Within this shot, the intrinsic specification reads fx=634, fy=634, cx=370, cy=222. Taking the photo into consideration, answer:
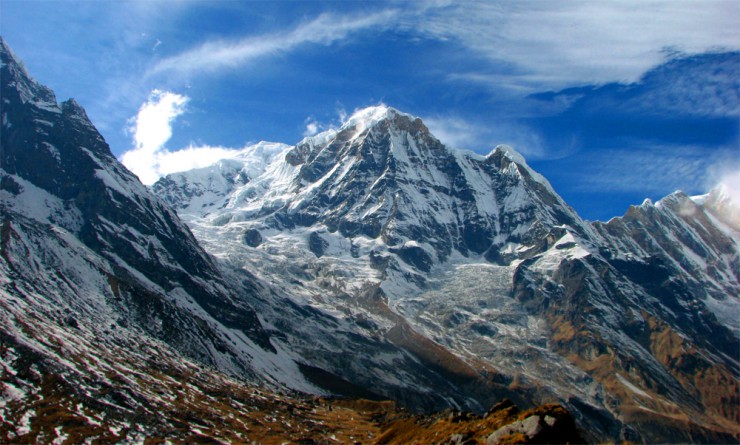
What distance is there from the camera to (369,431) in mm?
196750

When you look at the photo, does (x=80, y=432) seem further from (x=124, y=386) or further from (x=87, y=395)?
(x=124, y=386)

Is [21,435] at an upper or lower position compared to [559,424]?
upper

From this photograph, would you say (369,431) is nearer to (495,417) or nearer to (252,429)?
(252,429)

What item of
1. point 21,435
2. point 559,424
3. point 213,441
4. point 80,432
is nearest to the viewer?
point 559,424

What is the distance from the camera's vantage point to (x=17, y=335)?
19425 cm

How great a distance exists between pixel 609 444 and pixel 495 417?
113ft

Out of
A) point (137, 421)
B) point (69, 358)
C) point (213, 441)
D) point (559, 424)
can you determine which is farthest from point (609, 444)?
point (69, 358)

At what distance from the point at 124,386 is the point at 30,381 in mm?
27617

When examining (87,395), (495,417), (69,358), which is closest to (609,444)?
(495,417)

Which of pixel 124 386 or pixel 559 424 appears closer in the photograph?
pixel 559 424

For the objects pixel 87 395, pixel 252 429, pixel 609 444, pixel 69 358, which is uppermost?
pixel 69 358

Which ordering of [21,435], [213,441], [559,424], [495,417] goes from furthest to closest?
[213,441] → [21,435] → [495,417] → [559,424]

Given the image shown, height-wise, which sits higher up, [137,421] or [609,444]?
[137,421]

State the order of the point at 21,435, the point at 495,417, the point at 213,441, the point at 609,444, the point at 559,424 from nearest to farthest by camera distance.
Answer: the point at 609,444, the point at 559,424, the point at 495,417, the point at 21,435, the point at 213,441
